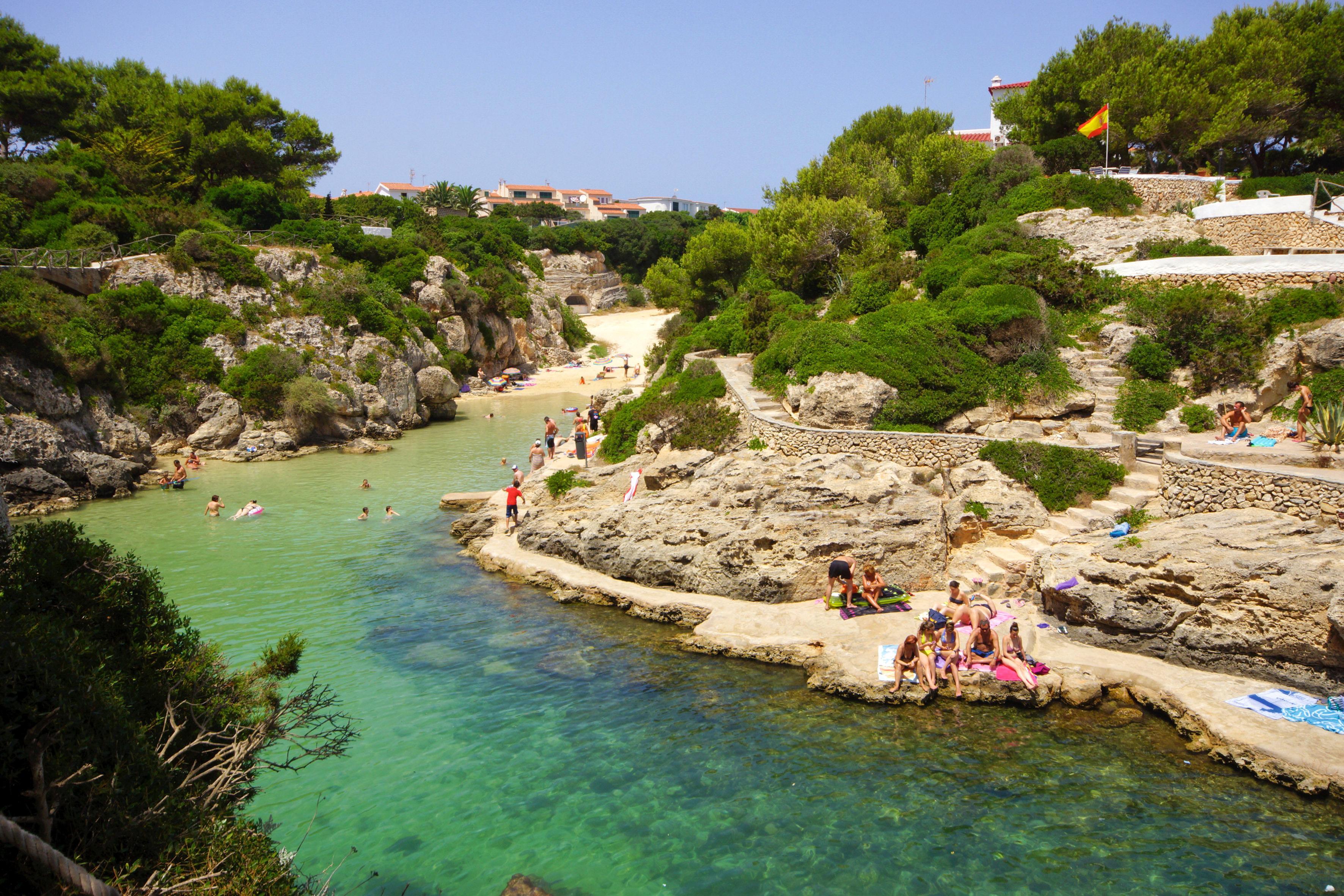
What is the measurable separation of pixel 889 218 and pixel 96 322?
33.2 m

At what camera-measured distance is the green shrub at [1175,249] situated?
75.6 ft

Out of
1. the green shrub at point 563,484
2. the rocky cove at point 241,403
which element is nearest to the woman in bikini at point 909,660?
the green shrub at point 563,484

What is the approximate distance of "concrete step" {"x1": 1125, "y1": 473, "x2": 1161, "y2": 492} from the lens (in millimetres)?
14359

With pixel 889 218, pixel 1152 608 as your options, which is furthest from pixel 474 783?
pixel 889 218

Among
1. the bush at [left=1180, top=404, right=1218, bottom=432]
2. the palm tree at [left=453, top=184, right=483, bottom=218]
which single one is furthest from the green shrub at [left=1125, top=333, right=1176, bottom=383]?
the palm tree at [left=453, top=184, right=483, bottom=218]

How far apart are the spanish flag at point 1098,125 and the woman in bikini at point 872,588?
2279 centimetres

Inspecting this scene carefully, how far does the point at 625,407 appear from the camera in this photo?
24.1 meters

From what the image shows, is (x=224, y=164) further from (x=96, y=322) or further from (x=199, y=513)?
(x=199, y=513)

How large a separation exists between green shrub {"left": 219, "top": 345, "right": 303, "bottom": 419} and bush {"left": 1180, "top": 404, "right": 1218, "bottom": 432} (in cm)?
2955

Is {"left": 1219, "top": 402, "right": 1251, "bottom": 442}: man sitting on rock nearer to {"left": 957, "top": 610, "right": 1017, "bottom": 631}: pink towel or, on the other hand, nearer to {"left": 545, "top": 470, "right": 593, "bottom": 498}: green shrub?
{"left": 957, "top": 610, "right": 1017, "bottom": 631}: pink towel

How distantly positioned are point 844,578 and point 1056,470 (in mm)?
5387

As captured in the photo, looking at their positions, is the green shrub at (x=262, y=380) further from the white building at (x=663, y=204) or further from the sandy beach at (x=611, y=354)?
the white building at (x=663, y=204)

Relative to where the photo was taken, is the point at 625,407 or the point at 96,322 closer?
the point at 625,407


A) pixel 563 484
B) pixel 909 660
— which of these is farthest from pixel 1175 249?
pixel 563 484
